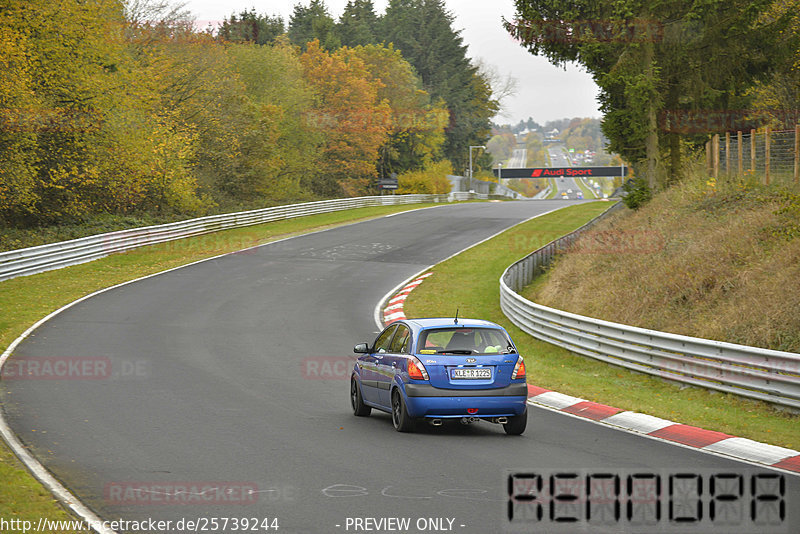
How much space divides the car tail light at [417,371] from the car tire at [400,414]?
36cm

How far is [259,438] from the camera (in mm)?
10477

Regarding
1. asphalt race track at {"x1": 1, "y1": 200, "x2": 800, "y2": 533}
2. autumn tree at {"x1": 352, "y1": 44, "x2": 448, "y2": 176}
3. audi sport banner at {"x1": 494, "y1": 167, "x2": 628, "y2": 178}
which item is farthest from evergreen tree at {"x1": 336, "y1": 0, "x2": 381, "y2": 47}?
asphalt race track at {"x1": 1, "y1": 200, "x2": 800, "y2": 533}

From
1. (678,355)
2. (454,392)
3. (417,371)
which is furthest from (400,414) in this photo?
(678,355)

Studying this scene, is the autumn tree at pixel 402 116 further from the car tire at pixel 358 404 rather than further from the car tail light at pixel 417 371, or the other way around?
the car tail light at pixel 417 371

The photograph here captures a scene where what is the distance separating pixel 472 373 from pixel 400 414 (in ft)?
3.57

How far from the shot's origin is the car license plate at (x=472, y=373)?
10.9m

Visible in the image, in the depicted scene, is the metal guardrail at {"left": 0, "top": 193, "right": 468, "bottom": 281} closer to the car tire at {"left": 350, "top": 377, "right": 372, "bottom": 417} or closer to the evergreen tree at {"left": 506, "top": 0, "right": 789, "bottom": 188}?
the evergreen tree at {"left": 506, "top": 0, "right": 789, "bottom": 188}

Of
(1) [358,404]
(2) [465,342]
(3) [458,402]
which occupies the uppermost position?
(2) [465,342]

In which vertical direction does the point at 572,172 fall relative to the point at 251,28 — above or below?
below

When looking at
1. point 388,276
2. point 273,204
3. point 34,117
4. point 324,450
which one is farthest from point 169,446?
point 273,204

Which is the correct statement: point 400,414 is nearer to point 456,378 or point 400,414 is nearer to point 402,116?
point 456,378

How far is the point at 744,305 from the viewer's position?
51.1 ft

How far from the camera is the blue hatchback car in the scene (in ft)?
35.6

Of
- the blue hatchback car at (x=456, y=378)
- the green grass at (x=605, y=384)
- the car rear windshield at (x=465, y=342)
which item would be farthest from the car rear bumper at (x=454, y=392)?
the green grass at (x=605, y=384)
